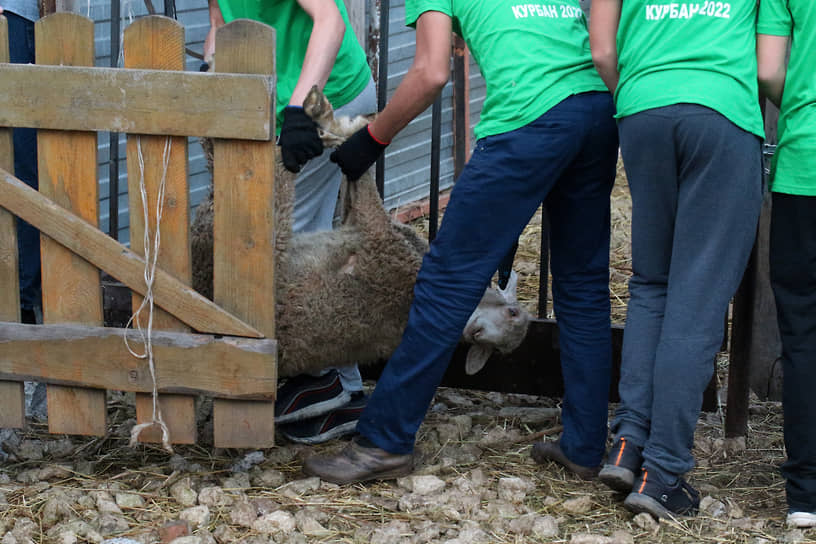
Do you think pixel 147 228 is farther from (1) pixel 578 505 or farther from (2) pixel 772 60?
(2) pixel 772 60

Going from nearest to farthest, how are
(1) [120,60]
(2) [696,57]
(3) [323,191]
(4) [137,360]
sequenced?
(2) [696,57] → (4) [137,360] → (3) [323,191] → (1) [120,60]

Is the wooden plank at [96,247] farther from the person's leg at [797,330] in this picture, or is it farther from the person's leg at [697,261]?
the person's leg at [797,330]

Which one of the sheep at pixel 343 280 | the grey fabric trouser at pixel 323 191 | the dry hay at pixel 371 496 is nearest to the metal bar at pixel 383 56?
the grey fabric trouser at pixel 323 191

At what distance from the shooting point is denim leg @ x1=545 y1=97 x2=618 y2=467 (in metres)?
3.32

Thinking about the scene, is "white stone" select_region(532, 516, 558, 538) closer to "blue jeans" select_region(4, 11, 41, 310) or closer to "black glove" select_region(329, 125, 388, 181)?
"black glove" select_region(329, 125, 388, 181)

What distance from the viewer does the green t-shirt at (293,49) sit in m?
3.57

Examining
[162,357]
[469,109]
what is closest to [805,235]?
[162,357]

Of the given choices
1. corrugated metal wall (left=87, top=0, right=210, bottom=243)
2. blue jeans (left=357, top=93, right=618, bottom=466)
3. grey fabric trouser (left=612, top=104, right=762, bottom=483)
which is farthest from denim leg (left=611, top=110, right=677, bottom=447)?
corrugated metal wall (left=87, top=0, right=210, bottom=243)

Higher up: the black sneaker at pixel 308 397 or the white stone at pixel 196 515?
the black sneaker at pixel 308 397

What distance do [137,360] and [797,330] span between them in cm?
220

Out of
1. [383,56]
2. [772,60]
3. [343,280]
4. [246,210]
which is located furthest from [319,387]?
[772,60]

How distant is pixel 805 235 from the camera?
2.96 metres

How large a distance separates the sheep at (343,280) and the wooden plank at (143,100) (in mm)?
469

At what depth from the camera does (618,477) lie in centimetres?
311
